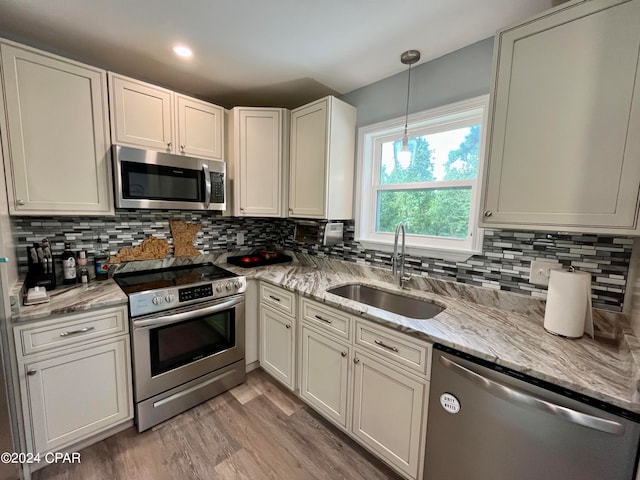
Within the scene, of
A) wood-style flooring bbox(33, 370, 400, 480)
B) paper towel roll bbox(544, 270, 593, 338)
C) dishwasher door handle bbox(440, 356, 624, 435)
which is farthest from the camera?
wood-style flooring bbox(33, 370, 400, 480)

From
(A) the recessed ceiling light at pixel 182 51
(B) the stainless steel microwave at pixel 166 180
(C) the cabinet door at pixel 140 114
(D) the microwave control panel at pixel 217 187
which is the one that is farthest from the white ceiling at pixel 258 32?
(D) the microwave control panel at pixel 217 187

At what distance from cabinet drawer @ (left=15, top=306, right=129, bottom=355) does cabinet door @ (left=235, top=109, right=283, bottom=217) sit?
1170 millimetres

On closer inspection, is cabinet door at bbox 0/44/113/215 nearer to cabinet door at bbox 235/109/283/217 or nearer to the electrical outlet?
cabinet door at bbox 235/109/283/217

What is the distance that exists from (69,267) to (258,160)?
1.52 m

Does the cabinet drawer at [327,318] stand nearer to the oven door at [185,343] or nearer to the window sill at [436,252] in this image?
the oven door at [185,343]

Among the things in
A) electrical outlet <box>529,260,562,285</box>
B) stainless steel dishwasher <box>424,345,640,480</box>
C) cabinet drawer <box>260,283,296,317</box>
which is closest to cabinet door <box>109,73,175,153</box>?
cabinet drawer <box>260,283,296,317</box>

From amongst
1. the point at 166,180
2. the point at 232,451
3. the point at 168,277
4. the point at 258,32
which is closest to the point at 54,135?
the point at 166,180

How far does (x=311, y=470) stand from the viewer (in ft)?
4.86

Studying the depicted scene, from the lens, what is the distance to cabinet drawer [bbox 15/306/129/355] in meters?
1.32

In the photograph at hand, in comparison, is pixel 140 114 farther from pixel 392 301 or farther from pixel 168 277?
pixel 392 301

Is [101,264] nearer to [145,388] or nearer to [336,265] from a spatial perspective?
[145,388]

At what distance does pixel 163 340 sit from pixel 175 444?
612mm

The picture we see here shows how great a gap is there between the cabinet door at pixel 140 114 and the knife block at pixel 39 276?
2.95ft

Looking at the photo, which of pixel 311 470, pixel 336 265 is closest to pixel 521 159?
pixel 336 265
